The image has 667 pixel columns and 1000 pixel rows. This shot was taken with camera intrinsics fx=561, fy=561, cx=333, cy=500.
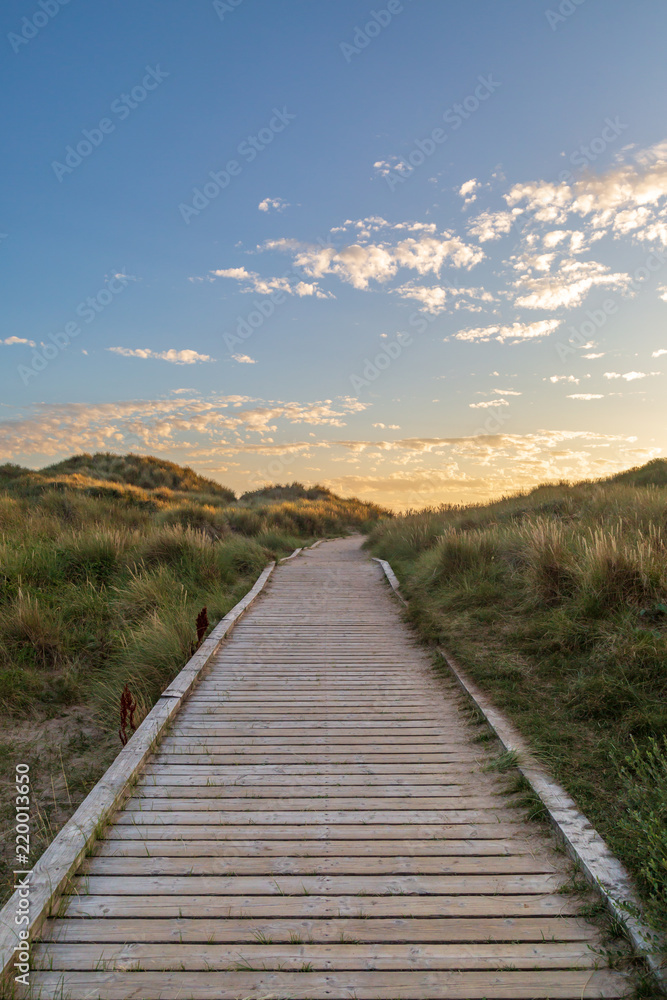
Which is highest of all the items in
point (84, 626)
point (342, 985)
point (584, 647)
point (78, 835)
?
point (584, 647)

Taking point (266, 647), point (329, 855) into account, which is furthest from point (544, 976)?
point (266, 647)

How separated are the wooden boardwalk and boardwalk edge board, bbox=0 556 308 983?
0.27 feet

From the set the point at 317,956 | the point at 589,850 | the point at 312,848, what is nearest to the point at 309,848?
the point at 312,848

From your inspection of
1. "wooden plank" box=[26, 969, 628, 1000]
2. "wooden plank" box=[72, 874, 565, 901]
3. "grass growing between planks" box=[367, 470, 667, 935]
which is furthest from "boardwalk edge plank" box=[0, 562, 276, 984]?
"grass growing between planks" box=[367, 470, 667, 935]

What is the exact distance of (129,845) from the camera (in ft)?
9.73

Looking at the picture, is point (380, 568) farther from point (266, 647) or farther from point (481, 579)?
point (266, 647)

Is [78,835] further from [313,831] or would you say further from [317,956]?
[317,956]

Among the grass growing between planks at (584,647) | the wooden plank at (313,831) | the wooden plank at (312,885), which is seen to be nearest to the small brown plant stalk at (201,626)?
the grass growing between planks at (584,647)

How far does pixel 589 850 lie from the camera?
2.80m

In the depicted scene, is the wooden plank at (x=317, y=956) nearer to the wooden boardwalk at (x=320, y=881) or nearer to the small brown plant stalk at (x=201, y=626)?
the wooden boardwalk at (x=320, y=881)

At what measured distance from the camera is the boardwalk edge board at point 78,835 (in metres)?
2.35

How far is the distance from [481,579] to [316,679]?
346 centimetres

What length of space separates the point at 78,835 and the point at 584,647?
173 inches

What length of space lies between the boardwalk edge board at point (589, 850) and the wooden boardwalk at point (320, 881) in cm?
13
